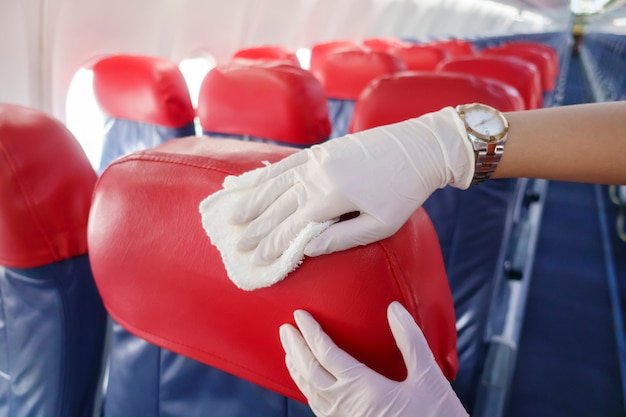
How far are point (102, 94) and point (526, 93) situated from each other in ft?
6.74

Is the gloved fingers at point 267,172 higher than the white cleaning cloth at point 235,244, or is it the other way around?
the gloved fingers at point 267,172

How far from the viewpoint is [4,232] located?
86 centimetres

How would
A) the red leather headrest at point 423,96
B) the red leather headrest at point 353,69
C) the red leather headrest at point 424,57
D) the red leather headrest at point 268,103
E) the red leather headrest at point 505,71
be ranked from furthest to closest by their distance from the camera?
the red leather headrest at point 424,57 < the red leather headrest at point 353,69 < the red leather headrest at point 505,71 < the red leather headrest at point 268,103 < the red leather headrest at point 423,96

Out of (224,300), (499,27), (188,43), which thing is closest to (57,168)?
(224,300)

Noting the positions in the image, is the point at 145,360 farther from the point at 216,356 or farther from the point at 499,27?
the point at 499,27

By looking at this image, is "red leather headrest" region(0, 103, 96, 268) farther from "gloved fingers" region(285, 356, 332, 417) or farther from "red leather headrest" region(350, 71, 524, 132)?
"red leather headrest" region(350, 71, 524, 132)

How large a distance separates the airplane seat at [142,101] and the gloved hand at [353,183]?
5.47ft

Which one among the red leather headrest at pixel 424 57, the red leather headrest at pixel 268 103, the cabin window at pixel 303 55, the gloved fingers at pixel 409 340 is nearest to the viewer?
the gloved fingers at pixel 409 340

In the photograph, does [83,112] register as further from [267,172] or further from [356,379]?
[356,379]

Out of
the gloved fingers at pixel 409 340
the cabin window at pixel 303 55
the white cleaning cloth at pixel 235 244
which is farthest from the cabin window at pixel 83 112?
the cabin window at pixel 303 55

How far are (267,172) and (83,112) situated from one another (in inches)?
120

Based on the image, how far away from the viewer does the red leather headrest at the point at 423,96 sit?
129cm

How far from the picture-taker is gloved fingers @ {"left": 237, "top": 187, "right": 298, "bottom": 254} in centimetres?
64

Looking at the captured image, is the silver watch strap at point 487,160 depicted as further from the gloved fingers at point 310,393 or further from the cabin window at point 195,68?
the cabin window at point 195,68
